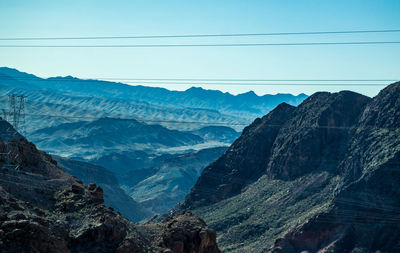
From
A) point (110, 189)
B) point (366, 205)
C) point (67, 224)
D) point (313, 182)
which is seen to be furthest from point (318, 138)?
point (67, 224)

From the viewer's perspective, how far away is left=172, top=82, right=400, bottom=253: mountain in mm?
92438

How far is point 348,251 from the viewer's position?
8812cm

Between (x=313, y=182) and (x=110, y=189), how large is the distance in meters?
89.2

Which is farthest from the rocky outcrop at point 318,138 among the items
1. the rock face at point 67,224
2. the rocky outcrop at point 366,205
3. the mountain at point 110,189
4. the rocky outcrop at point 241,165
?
the rock face at point 67,224

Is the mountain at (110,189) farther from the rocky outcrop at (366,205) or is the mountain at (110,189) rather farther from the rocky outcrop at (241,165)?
the rocky outcrop at (366,205)

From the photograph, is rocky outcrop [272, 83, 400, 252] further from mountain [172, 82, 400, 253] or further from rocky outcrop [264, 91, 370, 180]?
rocky outcrop [264, 91, 370, 180]

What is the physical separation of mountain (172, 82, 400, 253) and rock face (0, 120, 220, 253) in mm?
50059

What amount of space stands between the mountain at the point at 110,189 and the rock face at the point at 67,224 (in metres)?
117

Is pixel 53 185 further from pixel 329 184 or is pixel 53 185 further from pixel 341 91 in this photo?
pixel 341 91

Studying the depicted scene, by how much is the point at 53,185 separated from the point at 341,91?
9552 cm

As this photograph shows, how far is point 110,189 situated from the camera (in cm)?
18438

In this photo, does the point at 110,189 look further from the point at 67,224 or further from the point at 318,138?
the point at 67,224

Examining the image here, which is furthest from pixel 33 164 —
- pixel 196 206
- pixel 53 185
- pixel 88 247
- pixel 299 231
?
pixel 196 206

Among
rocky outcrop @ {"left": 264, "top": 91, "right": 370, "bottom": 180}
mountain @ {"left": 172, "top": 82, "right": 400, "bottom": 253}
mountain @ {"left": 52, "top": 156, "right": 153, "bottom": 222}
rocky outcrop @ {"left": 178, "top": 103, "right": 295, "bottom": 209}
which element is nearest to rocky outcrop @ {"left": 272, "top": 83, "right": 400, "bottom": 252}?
mountain @ {"left": 172, "top": 82, "right": 400, "bottom": 253}
